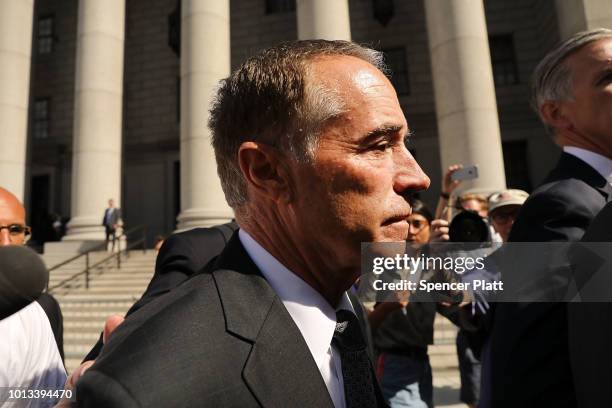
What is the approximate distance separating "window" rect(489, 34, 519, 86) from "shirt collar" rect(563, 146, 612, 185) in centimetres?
2274

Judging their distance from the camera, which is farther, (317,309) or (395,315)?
(395,315)

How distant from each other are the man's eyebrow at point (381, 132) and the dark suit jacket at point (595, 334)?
61cm

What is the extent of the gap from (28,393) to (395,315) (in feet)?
11.5

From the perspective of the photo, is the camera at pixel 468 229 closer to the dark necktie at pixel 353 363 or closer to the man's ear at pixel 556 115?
the man's ear at pixel 556 115

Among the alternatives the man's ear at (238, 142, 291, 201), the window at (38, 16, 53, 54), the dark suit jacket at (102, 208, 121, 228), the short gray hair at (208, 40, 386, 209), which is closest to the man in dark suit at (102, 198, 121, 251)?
the dark suit jacket at (102, 208, 121, 228)

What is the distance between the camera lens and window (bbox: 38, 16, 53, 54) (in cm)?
2650

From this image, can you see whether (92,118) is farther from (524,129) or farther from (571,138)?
(524,129)

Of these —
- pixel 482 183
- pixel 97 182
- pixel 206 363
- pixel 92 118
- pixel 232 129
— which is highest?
pixel 92 118

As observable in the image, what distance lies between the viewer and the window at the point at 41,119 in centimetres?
2606

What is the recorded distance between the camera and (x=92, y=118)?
16.6 metres

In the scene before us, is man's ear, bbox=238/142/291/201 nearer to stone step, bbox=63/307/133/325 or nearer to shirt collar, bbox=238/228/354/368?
shirt collar, bbox=238/228/354/368

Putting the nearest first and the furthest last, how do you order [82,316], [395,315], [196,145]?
[395,315] < [82,316] < [196,145]

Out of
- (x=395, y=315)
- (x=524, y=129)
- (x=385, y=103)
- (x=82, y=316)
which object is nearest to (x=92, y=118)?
(x=82, y=316)

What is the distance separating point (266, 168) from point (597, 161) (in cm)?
157
